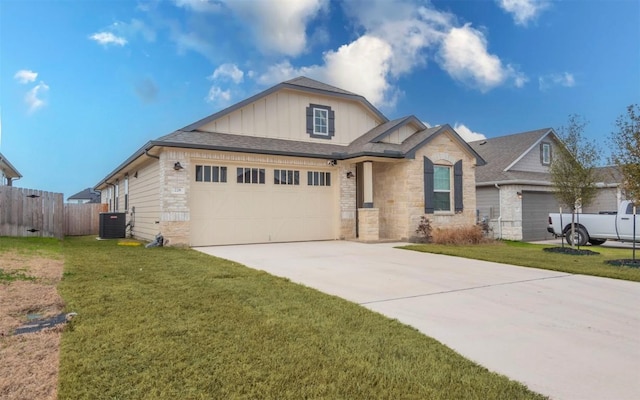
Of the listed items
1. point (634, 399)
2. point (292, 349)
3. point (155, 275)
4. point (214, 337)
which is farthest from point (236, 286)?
point (634, 399)

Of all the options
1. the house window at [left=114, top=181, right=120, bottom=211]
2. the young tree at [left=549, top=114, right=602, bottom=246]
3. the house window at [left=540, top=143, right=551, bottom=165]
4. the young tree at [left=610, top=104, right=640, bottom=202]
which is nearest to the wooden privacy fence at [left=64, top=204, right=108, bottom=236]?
the house window at [left=114, top=181, right=120, bottom=211]

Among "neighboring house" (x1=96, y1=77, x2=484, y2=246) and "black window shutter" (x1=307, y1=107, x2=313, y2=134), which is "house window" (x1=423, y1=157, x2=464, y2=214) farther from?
"black window shutter" (x1=307, y1=107, x2=313, y2=134)

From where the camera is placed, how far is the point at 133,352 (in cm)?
306

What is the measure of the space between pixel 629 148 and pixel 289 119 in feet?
34.5

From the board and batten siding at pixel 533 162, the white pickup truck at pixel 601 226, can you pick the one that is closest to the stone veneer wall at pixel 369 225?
the white pickup truck at pixel 601 226

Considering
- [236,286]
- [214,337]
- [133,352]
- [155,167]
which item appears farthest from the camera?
[155,167]

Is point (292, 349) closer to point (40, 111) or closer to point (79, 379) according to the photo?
point (79, 379)

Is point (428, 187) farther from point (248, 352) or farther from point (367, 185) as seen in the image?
point (248, 352)

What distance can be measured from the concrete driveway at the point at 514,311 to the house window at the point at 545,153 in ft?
47.3

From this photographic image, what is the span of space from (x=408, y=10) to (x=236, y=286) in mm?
12639

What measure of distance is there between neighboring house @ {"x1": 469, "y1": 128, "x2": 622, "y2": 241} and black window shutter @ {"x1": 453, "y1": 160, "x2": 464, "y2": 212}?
10.7 ft

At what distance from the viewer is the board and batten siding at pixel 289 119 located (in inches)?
538

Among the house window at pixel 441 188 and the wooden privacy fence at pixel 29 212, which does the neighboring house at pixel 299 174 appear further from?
the wooden privacy fence at pixel 29 212

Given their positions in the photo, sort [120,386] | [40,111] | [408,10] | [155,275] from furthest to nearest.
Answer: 1. [40,111]
2. [408,10]
3. [155,275]
4. [120,386]
